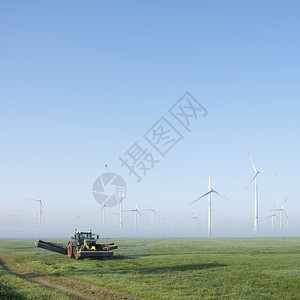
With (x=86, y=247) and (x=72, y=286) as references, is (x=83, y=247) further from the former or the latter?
(x=72, y=286)

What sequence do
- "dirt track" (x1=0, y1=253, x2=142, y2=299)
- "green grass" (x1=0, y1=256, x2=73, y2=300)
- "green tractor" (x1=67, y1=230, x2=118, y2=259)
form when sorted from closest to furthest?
"green grass" (x1=0, y1=256, x2=73, y2=300) < "dirt track" (x1=0, y1=253, x2=142, y2=299) < "green tractor" (x1=67, y1=230, x2=118, y2=259)

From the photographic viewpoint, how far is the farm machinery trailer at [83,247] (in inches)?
1363

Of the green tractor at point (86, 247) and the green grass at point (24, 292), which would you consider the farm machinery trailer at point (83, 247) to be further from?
the green grass at point (24, 292)

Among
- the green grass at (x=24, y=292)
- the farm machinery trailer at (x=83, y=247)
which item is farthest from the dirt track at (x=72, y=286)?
the farm machinery trailer at (x=83, y=247)

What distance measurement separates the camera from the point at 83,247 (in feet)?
120

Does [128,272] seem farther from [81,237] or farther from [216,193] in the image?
[216,193]

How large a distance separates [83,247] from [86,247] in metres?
0.42

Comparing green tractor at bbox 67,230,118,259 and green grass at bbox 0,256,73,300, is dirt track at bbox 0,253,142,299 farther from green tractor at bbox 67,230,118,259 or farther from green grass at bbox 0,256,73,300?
green tractor at bbox 67,230,118,259

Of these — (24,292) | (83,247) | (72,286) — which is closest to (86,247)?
(83,247)

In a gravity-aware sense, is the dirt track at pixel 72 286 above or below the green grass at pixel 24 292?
below

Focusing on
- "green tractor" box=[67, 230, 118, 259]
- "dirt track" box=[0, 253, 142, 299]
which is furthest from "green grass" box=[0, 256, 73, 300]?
"green tractor" box=[67, 230, 118, 259]

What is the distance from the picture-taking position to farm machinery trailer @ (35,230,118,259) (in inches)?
1363

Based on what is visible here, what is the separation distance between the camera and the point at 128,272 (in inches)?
1064

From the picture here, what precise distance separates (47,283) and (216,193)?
255ft
